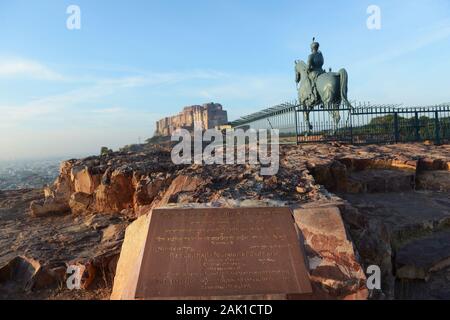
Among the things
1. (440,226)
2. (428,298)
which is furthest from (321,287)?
(440,226)

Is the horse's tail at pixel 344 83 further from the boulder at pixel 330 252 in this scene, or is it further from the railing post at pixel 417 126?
the boulder at pixel 330 252

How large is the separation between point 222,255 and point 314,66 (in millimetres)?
12608

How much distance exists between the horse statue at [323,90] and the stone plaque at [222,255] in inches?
289

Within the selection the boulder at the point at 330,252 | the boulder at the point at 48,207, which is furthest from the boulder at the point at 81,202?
the boulder at the point at 330,252

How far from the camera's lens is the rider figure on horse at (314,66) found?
45.4 ft

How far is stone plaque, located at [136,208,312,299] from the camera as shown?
8.84 ft

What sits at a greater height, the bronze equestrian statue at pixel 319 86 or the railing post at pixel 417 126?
the bronze equestrian statue at pixel 319 86

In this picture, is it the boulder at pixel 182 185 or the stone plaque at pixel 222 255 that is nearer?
the stone plaque at pixel 222 255

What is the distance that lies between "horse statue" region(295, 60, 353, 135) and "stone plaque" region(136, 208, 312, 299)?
7.33 m

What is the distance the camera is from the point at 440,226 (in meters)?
4.95

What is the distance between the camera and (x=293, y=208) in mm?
3590

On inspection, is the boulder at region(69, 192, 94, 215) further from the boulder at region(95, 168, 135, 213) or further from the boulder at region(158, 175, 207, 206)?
the boulder at region(158, 175, 207, 206)
